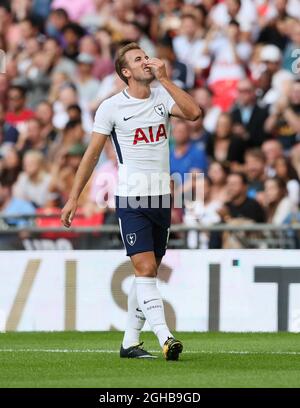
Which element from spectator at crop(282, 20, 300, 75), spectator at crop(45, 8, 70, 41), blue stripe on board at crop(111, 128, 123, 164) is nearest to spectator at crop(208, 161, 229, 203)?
spectator at crop(282, 20, 300, 75)

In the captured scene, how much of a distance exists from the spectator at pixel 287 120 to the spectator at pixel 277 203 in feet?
5.98

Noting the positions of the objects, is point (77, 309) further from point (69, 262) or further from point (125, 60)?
point (125, 60)

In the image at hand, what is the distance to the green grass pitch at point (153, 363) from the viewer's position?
8742 mm

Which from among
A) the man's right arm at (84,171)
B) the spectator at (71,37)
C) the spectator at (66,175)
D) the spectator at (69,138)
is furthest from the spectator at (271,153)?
the man's right arm at (84,171)

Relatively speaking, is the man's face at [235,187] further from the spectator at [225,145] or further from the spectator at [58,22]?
the spectator at [58,22]

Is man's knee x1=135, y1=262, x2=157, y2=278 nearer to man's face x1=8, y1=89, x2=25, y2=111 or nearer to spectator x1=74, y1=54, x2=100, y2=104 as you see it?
spectator x1=74, y1=54, x2=100, y2=104

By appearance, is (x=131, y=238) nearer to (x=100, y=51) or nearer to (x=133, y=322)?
(x=133, y=322)

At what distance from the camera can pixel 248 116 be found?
17.9m

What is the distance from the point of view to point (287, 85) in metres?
17.6

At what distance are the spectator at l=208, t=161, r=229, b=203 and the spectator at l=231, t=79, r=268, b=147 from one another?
1001 mm

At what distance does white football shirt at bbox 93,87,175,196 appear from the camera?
33.7ft

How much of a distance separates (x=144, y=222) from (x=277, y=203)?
543cm

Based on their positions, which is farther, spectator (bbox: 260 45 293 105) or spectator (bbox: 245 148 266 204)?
spectator (bbox: 260 45 293 105)

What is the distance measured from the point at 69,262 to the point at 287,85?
15.7 feet
